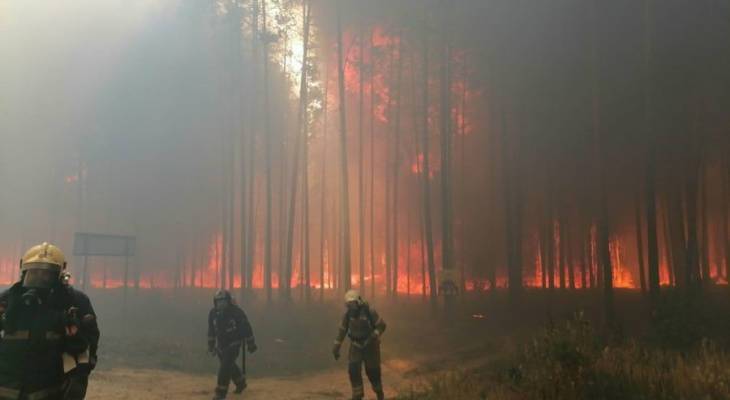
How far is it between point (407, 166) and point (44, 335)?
2410 centimetres

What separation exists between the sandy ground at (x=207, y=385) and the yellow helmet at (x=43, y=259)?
619 cm

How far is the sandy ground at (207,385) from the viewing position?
934 centimetres

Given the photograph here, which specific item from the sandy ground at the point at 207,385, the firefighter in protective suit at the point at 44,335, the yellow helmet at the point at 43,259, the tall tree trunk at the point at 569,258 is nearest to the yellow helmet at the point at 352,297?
the sandy ground at the point at 207,385

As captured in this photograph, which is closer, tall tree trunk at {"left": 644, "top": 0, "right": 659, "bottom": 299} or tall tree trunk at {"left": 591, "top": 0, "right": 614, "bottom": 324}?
tall tree trunk at {"left": 644, "top": 0, "right": 659, "bottom": 299}

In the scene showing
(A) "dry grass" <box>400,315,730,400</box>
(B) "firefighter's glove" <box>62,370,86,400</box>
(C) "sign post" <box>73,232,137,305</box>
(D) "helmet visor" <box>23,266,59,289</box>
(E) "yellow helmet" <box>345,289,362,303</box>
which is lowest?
(A) "dry grass" <box>400,315,730,400</box>

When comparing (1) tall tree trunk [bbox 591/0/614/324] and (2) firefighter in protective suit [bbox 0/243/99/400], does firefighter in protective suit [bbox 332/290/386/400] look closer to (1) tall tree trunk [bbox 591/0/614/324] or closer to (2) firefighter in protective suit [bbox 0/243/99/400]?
(2) firefighter in protective suit [bbox 0/243/99/400]

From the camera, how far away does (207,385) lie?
10.6 meters

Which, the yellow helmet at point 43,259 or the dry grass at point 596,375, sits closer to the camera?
the yellow helmet at point 43,259

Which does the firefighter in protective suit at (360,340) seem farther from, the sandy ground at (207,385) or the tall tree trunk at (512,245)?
the tall tree trunk at (512,245)

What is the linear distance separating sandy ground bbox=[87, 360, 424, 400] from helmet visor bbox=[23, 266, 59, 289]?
6.18m

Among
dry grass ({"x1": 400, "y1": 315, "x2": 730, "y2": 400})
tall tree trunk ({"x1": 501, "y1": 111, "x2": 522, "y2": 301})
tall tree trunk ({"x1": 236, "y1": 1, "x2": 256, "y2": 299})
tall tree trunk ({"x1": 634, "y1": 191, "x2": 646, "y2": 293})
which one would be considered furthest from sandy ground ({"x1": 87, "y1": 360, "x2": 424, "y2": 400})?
tall tree trunk ({"x1": 236, "y1": 1, "x2": 256, "y2": 299})

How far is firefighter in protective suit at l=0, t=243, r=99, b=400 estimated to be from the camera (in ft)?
11.3

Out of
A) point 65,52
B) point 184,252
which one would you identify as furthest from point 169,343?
point 65,52

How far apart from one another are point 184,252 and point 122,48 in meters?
13.8
